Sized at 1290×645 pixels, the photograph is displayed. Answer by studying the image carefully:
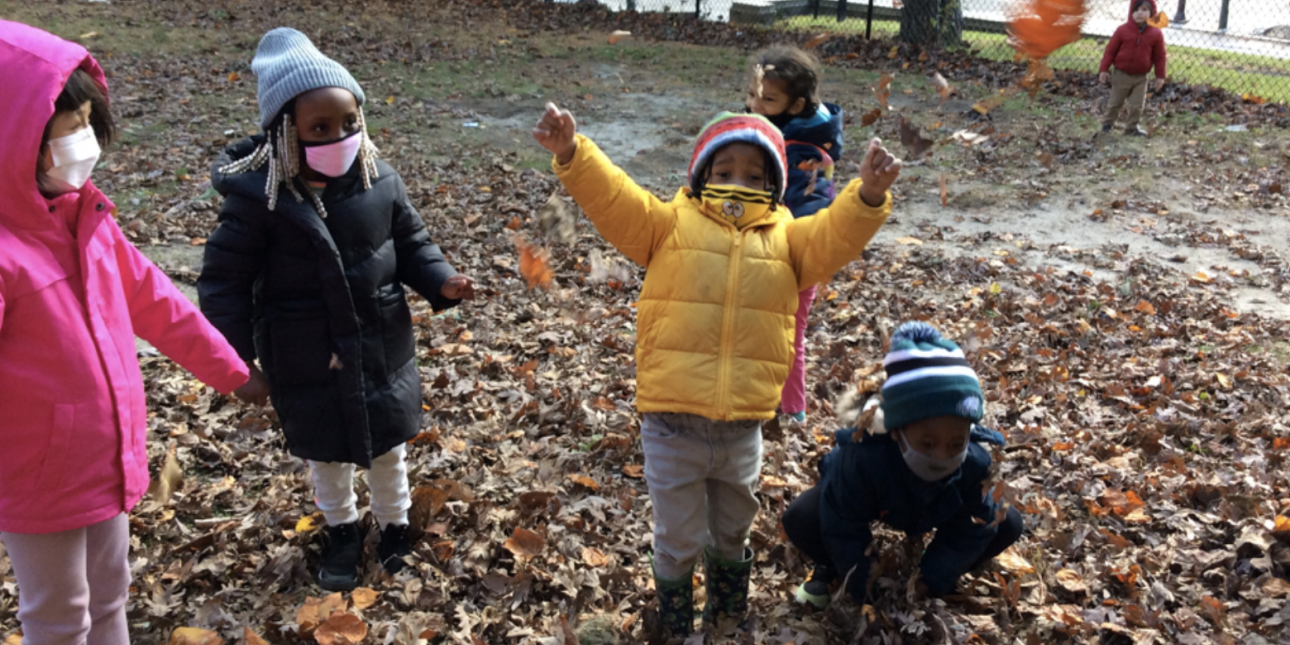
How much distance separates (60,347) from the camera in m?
2.21

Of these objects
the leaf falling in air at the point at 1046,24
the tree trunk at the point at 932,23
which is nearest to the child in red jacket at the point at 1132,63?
the tree trunk at the point at 932,23

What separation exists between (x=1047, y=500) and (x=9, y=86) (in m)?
3.90

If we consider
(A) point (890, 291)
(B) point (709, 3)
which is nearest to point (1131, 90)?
(A) point (890, 291)

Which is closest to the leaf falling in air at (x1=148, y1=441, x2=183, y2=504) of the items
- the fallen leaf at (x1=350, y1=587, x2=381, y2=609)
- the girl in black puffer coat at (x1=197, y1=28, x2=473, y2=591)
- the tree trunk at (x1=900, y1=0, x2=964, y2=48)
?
the girl in black puffer coat at (x1=197, y1=28, x2=473, y2=591)

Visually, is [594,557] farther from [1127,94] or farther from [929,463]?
[1127,94]

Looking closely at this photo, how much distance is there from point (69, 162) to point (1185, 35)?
50.4ft

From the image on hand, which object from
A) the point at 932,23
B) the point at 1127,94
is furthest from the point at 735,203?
the point at 932,23

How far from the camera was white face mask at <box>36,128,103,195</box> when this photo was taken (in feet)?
7.18

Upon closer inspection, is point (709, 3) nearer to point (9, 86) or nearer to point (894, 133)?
point (894, 133)

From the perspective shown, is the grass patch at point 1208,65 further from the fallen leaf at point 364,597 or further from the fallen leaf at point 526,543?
the fallen leaf at point 364,597

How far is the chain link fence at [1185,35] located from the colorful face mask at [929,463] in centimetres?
1042

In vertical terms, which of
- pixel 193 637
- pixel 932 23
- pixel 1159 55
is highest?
pixel 932 23

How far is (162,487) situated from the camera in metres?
3.86

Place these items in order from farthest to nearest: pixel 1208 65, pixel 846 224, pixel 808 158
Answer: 1. pixel 1208 65
2. pixel 808 158
3. pixel 846 224
